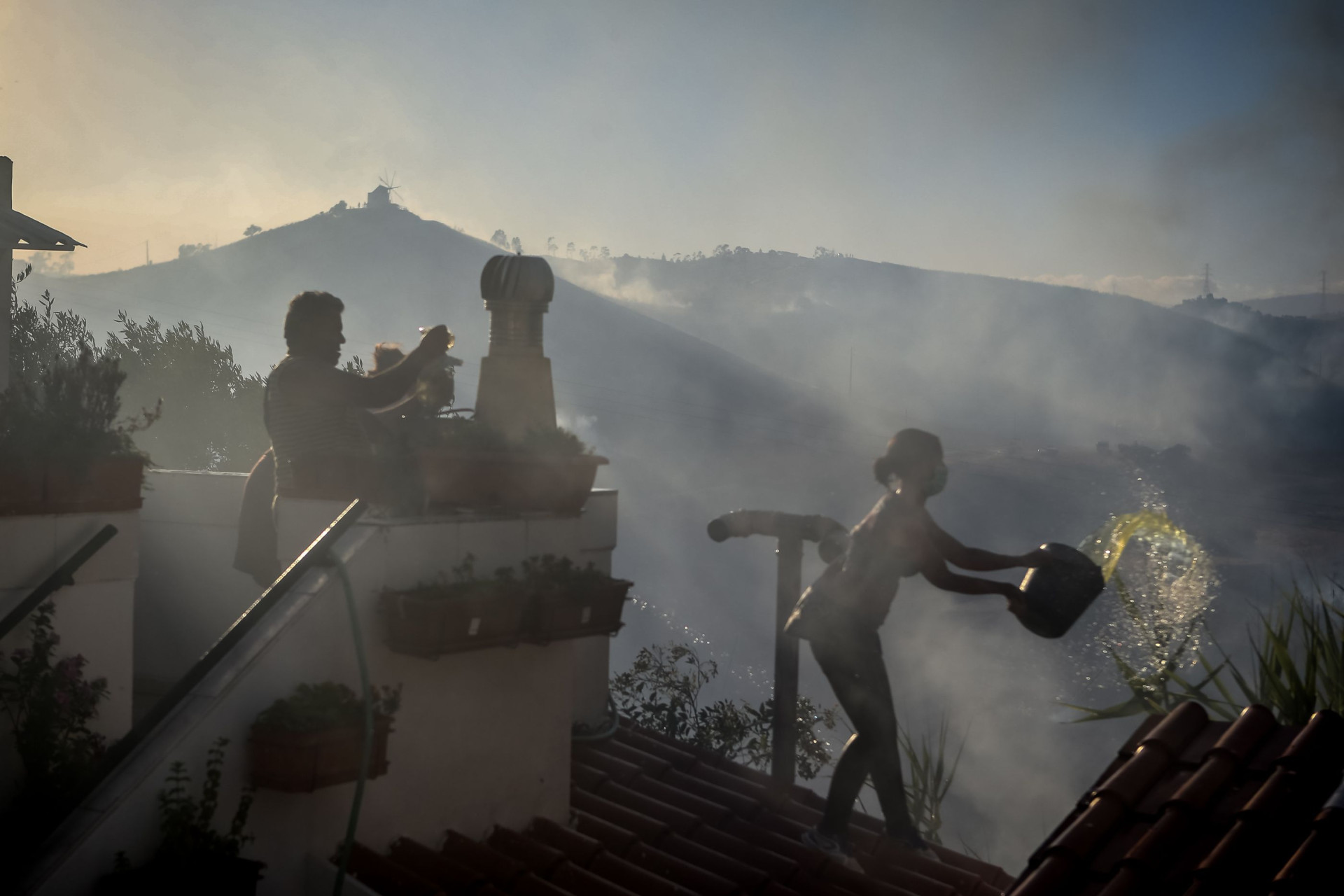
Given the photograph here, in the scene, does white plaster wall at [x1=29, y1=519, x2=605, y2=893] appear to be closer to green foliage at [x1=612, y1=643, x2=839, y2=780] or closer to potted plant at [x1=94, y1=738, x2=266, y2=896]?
potted plant at [x1=94, y1=738, x2=266, y2=896]

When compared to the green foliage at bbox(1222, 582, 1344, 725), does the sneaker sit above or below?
below

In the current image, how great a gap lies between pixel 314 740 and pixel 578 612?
1022mm

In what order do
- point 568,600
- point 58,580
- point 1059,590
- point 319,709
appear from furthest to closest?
point 568,600 < point 1059,590 < point 58,580 < point 319,709

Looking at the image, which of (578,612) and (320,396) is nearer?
(578,612)

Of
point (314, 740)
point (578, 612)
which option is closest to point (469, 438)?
point (578, 612)

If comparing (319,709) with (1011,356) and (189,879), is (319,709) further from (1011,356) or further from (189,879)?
(1011,356)

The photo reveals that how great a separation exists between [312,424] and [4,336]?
660cm

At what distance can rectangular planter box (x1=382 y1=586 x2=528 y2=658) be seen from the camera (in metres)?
3.16

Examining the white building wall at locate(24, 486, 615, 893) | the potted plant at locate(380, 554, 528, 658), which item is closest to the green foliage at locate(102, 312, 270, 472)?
the white building wall at locate(24, 486, 615, 893)

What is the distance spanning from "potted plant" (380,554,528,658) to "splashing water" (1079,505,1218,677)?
2.12 metres

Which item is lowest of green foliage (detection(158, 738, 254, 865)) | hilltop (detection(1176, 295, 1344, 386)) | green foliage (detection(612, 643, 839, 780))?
green foliage (detection(612, 643, 839, 780))

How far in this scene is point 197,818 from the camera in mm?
2705

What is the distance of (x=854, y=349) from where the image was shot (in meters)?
129

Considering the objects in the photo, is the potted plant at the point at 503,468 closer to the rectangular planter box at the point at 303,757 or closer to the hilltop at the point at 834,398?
the rectangular planter box at the point at 303,757
